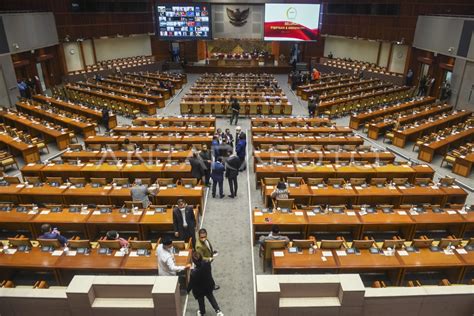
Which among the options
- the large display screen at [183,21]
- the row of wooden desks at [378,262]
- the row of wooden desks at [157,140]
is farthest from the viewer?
the large display screen at [183,21]

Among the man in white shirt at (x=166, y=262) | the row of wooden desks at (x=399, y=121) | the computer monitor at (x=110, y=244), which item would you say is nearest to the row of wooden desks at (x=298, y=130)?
the row of wooden desks at (x=399, y=121)

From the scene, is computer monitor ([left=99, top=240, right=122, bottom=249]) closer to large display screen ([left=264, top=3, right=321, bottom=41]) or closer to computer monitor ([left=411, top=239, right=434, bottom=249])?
computer monitor ([left=411, top=239, right=434, bottom=249])

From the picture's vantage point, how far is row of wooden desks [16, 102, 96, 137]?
14.5 meters

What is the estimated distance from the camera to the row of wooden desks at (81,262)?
6.41m

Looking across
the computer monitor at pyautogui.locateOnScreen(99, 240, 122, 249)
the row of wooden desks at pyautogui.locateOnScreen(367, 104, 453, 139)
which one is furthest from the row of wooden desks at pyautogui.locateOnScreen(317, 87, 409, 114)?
the computer monitor at pyautogui.locateOnScreen(99, 240, 122, 249)

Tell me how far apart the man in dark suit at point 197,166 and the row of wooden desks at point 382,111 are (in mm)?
9288

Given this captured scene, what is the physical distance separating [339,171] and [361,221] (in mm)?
2629

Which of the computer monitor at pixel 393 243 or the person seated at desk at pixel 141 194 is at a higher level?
the person seated at desk at pixel 141 194

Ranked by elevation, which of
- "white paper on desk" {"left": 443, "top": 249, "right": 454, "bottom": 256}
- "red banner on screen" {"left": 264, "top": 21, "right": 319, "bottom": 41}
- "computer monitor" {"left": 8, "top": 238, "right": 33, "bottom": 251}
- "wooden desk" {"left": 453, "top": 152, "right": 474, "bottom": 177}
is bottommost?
"wooden desk" {"left": 453, "top": 152, "right": 474, "bottom": 177}

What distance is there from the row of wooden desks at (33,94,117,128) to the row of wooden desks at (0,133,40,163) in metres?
A: 4.01

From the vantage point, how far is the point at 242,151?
11250 mm

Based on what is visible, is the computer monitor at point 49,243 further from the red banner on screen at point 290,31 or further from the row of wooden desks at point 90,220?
the red banner on screen at point 290,31

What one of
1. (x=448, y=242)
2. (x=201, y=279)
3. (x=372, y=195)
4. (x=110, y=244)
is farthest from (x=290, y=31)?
(x=201, y=279)

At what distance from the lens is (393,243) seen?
704 centimetres
